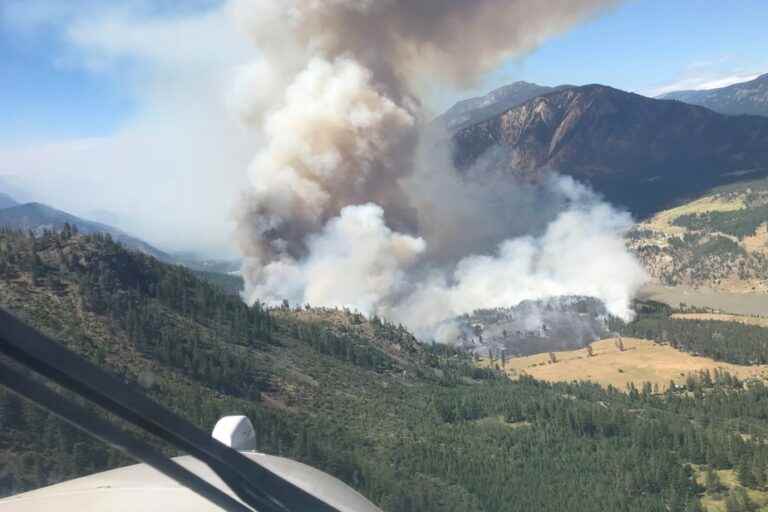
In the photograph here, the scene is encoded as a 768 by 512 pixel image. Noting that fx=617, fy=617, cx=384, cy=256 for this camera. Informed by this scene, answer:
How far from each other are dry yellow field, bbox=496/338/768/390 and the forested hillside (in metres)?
10.6

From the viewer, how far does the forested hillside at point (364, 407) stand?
148ft

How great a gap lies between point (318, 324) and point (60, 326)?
1862 inches

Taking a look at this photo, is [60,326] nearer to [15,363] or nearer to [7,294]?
[7,294]

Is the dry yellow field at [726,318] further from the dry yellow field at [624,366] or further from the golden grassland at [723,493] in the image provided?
the golden grassland at [723,493]

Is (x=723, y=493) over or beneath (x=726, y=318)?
beneath

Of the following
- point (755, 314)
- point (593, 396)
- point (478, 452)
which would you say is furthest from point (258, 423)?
point (755, 314)

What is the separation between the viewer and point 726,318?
6275 inches

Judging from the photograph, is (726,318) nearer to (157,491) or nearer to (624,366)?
(624,366)

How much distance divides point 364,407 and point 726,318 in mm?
127410

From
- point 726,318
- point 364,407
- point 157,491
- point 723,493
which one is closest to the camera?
point 157,491

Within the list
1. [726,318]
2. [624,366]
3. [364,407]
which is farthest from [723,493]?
[726,318]

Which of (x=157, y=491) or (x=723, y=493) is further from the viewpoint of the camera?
(x=723, y=493)

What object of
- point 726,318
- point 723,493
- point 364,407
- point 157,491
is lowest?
point 157,491

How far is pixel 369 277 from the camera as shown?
132 m
